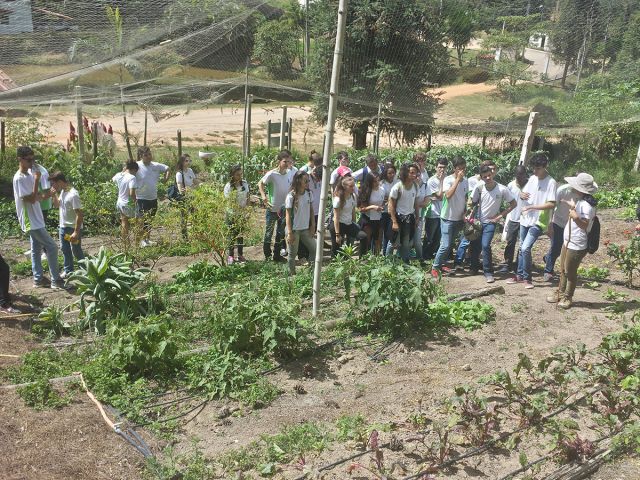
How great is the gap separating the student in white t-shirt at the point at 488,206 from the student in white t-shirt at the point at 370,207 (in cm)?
122

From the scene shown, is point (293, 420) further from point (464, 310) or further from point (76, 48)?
point (76, 48)

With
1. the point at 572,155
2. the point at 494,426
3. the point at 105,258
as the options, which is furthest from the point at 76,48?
the point at 572,155

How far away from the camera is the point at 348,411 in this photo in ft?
16.3

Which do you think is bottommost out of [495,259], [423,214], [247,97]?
[495,259]

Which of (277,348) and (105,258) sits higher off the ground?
(105,258)

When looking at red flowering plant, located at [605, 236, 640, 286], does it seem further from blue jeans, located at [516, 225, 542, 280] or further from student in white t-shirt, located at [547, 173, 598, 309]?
student in white t-shirt, located at [547, 173, 598, 309]

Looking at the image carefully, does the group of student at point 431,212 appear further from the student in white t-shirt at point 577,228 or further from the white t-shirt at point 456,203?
the student in white t-shirt at point 577,228

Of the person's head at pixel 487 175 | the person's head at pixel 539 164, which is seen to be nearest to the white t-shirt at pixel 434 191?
the person's head at pixel 487 175

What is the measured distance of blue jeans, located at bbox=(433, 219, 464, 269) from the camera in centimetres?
802

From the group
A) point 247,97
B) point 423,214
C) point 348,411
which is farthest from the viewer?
point 247,97

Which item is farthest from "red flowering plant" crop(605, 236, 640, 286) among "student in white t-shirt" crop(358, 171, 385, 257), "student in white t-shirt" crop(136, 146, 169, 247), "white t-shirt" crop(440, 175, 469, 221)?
"student in white t-shirt" crop(136, 146, 169, 247)

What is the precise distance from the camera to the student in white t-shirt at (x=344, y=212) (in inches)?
315

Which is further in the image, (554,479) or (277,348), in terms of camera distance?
(277,348)

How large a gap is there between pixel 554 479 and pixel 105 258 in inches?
181
